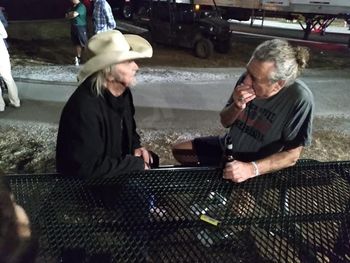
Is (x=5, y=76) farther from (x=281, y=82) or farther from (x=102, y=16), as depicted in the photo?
(x=281, y=82)

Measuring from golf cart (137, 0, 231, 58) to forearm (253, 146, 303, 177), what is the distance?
25.0 feet

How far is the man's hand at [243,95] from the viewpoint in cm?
236

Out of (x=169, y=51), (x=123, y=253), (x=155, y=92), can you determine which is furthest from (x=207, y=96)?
(x=123, y=253)

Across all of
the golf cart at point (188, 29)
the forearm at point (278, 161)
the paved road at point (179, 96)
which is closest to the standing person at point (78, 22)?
the paved road at point (179, 96)

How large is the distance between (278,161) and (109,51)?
1.21m

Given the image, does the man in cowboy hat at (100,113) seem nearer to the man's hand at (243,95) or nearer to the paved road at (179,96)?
the man's hand at (243,95)

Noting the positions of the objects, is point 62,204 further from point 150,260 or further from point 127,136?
point 127,136

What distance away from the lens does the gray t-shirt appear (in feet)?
7.64

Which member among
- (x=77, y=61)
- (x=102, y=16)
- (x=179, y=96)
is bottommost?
(x=179, y=96)

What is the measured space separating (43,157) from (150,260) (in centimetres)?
306

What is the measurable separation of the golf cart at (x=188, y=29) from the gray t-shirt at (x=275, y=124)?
7.27 m

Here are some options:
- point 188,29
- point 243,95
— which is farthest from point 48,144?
point 188,29

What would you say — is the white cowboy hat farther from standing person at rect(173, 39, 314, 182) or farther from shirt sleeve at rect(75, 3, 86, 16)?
shirt sleeve at rect(75, 3, 86, 16)

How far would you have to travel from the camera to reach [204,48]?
963 centimetres
